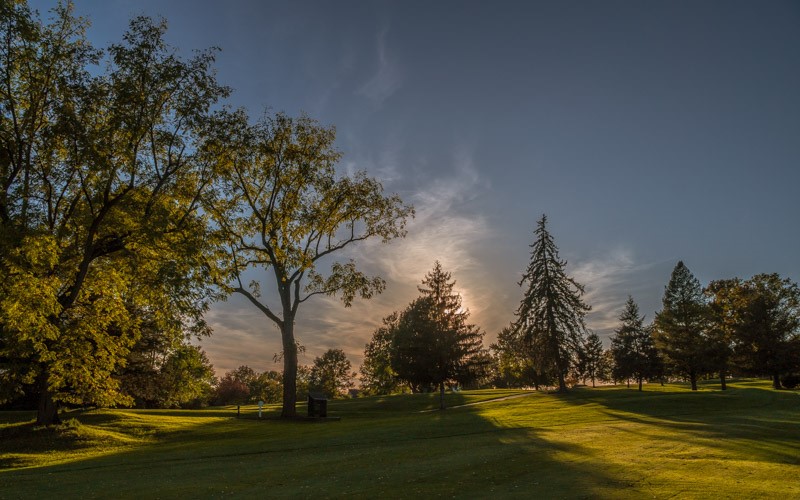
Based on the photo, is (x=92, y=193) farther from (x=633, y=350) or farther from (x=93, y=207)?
(x=633, y=350)

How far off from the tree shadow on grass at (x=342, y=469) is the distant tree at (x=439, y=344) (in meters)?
18.9

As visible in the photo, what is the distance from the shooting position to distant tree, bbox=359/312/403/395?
314 feet

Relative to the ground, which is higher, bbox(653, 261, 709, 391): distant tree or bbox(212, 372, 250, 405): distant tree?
bbox(653, 261, 709, 391): distant tree

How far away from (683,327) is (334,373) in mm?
80702

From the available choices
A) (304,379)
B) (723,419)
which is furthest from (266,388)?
(723,419)

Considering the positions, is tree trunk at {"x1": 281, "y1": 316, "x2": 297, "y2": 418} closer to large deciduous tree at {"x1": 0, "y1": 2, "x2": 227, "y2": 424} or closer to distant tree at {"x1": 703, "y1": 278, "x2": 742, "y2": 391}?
large deciduous tree at {"x1": 0, "y1": 2, "x2": 227, "y2": 424}

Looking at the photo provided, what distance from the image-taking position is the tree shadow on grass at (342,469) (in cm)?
1122

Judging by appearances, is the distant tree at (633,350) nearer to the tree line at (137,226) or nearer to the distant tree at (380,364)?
the tree line at (137,226)

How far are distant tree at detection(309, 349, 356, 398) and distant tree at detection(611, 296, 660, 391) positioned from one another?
70.1 metres

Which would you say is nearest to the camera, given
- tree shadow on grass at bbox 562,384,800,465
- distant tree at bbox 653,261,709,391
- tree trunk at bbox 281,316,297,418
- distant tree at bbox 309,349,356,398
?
tree shadow on grass at bbox 562,384,800,465

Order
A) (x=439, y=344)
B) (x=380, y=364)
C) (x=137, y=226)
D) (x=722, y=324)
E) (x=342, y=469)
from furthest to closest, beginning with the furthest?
(x=380, y=364) < (x=722, y=324) < (x=439, y=344) < (x=137, y=226) < (x=342, y=469)

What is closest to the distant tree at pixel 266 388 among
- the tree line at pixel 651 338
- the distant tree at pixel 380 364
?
the distant tree at pixel 380 364

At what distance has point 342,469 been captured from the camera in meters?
14.9

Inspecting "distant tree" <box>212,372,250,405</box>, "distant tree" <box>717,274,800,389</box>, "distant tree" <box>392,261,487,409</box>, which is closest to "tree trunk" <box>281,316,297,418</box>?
"distant tree" <box>392,261,487,409</box>
